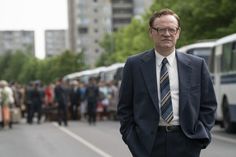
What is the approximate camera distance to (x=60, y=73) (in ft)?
478

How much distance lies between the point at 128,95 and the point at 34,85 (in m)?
28.0

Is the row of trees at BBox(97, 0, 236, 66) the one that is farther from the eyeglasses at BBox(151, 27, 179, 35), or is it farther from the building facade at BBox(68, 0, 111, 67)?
the building facade at BBox(68, 0, 111, 67)

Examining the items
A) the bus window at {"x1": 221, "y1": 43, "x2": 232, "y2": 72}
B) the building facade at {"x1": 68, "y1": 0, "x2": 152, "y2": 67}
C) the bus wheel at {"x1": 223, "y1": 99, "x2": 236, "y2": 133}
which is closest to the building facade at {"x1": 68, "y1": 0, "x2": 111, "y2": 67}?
the building facade at {"x1": 68, "y1": 0, "x2": 152, "y2": 67}

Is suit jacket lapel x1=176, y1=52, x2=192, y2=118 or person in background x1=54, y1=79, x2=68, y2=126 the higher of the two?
suit jacket lapel x1=176, y1=52, x2=192, y2=118

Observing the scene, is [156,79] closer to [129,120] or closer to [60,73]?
[129,120]

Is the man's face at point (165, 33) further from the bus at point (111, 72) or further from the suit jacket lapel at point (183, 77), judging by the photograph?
the bus at point (111, 72)

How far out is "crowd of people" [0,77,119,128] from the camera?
30062 mm

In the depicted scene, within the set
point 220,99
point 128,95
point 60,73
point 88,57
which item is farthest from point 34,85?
point 88,57

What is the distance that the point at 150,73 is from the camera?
18.4 feet

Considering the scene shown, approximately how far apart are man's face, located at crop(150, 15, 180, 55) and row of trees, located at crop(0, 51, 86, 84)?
439 ft

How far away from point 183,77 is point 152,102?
284 millimetres

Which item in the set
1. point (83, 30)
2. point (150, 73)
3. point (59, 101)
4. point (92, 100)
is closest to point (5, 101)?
point (59, 101)

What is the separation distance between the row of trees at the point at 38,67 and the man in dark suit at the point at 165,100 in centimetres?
13363

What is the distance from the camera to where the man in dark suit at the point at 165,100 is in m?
5.49
